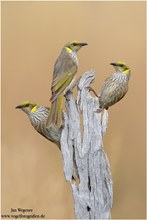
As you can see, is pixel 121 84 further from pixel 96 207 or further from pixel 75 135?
pixel 96 207

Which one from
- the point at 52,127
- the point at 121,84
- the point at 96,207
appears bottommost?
the point at 96,207

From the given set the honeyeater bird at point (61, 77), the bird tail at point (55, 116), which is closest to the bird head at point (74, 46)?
the honeyeater bird at point (61, 77)

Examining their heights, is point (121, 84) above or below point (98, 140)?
above

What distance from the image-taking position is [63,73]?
287 centimetres

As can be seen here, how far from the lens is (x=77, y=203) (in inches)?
114

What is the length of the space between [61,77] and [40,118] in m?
0.30

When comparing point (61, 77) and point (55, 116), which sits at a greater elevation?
point (61, 77)

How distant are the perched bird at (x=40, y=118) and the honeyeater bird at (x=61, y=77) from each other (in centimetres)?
10

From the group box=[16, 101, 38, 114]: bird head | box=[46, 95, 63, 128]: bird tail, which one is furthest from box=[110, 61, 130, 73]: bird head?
box=[16, 101, 38, 114]: bird head

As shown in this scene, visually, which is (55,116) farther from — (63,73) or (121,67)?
(121,67)

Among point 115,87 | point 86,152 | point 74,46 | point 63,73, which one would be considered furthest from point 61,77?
point 86,152

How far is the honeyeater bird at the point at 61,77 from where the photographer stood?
9.18 ft

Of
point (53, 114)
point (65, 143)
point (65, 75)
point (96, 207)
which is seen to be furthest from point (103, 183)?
point (65, 75)

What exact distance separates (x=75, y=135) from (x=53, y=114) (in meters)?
0.21
